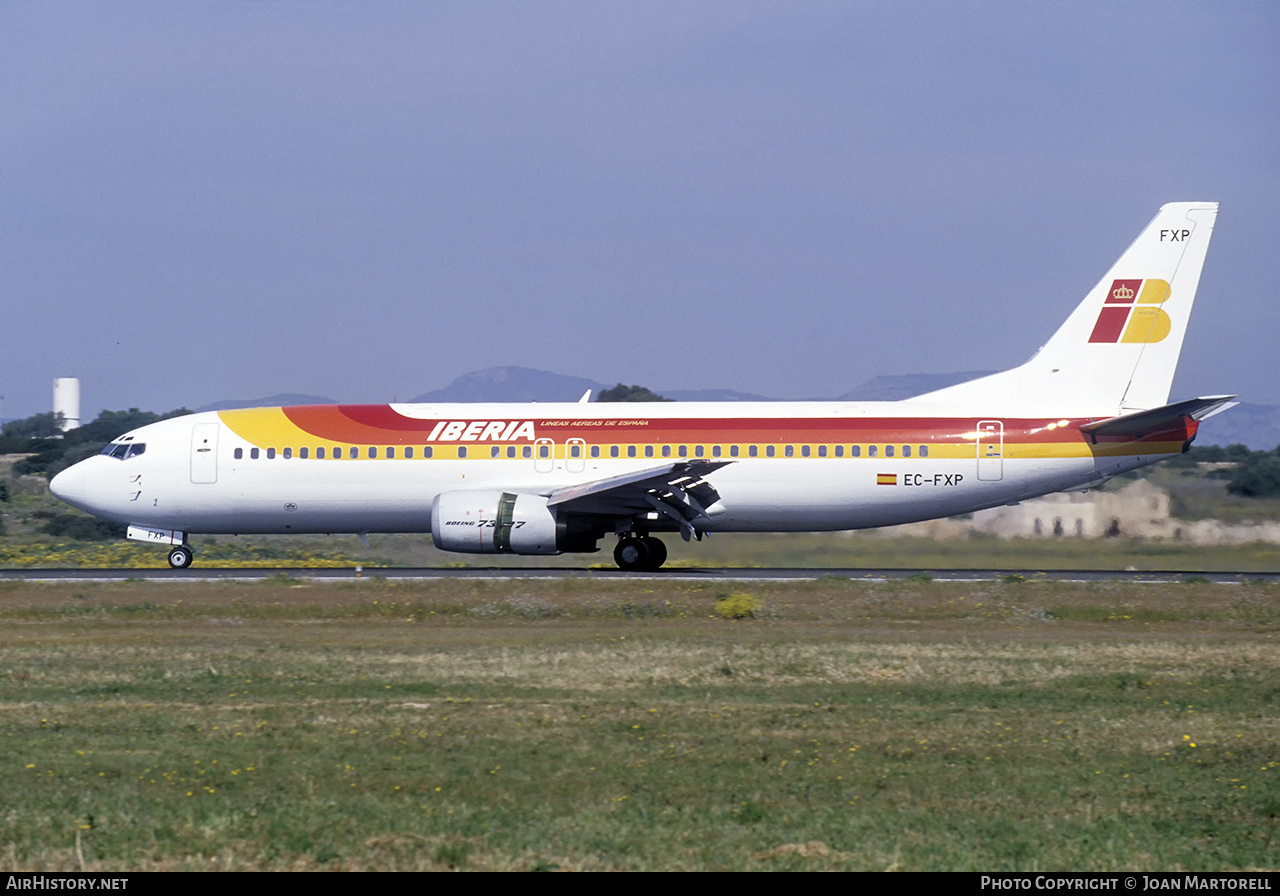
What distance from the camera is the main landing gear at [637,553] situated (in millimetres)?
31250

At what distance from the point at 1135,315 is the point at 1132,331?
0.40 metres

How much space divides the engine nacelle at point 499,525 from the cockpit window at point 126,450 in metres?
8.12

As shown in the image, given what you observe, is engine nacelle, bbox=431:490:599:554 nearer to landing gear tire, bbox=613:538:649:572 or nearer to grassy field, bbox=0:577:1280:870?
landing gear tire, bbox=613:538:649:572

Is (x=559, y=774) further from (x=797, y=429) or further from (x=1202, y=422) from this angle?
(x=1202, y=422)

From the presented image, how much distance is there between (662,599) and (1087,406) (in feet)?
39.6

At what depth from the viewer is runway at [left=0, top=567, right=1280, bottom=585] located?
28.6m

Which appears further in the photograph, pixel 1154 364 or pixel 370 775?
pixel 1154 364

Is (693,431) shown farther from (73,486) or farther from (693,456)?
(73,486)

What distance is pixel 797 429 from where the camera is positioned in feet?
101

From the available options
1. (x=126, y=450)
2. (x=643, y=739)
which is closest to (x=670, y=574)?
(x=126, y=450)

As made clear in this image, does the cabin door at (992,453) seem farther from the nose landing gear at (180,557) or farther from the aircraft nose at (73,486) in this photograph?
the aircraft nose at (73,486)

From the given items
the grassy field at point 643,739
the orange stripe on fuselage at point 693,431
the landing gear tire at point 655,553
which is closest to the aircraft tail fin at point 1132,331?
the orange stripe on fuselage at point 693,431

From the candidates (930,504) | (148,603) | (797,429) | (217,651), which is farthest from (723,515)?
(217,651)

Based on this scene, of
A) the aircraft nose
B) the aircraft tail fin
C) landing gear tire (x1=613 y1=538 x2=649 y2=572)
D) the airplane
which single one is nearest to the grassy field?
the airplane
